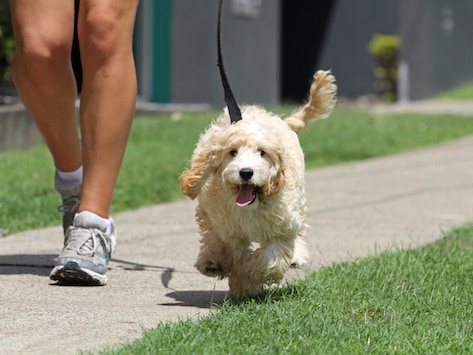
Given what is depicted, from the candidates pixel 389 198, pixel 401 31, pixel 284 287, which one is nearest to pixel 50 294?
pixel 284 287

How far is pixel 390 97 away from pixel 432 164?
10.9 m

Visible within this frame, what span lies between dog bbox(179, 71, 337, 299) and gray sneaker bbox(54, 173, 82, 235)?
76cm

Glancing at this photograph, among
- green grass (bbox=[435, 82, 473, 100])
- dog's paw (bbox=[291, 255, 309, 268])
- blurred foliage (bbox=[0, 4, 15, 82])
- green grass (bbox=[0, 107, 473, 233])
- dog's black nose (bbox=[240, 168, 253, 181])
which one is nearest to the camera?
dog's black nose (bbox=[240, 168, 253, 181])

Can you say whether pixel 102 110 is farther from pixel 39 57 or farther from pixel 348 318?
pixel 348 318

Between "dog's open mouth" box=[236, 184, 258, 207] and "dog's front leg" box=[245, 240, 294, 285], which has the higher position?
"dog's open mouth" box=[236, 184, 258, 207]

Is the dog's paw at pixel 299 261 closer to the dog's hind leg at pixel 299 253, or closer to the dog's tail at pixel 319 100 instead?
the dog's hind leg at pixel 299 253

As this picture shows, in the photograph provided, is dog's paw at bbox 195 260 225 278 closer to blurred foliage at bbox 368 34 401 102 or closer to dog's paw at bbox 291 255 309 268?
dog's paw at bbox 291 255 309 268

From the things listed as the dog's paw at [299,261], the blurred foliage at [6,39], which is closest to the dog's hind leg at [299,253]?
the dog's paw at [299,261]

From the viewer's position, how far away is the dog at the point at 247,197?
415cm

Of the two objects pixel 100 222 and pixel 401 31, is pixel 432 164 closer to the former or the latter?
pixel 100 222

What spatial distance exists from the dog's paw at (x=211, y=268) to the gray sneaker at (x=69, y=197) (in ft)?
2.92

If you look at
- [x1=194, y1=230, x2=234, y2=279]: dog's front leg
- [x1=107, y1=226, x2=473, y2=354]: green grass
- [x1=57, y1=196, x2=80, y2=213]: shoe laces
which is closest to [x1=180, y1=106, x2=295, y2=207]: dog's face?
[x1=194, y1=230, x2=234, y2=279]: dog's front leg

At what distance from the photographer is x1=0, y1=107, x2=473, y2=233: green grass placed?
23.3 ft

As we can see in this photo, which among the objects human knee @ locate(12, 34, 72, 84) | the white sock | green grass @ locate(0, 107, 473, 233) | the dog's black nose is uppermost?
human knee @ locate(12, 34, 72, 84)
